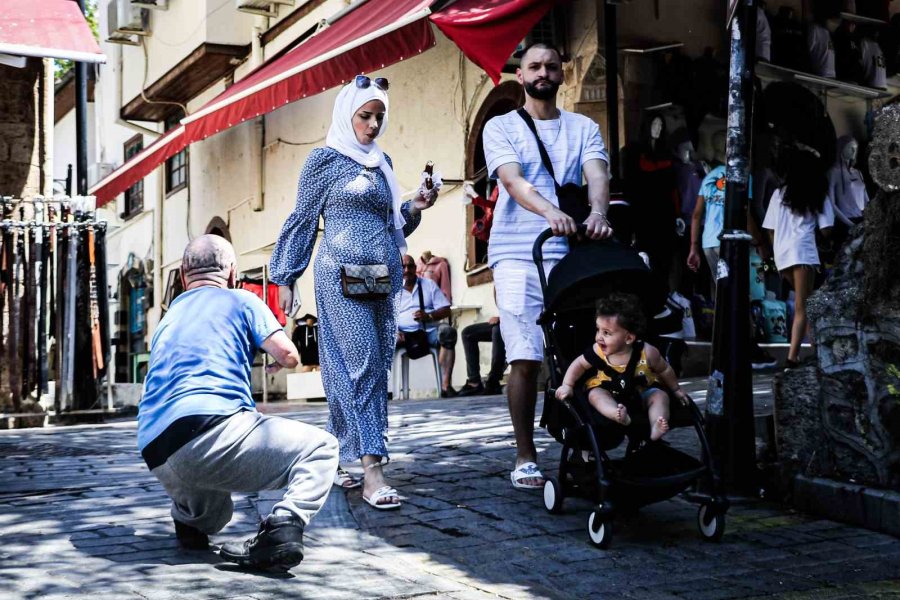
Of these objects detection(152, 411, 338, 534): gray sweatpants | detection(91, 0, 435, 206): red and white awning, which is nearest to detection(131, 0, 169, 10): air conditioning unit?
detection(91, 0, 435, 206): red and white awning

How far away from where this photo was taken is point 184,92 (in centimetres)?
2523

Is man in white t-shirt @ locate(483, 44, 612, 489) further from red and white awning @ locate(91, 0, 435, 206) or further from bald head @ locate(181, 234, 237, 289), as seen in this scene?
red and white awning @ locate(91, 0, 435, 206)

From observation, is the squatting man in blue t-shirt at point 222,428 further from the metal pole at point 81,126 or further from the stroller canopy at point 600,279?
the metal pole at point 81,126

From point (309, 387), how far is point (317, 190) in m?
11.2

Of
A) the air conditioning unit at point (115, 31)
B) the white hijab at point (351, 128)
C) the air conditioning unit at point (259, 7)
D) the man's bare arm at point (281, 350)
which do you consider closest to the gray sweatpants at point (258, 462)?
the man's bare arm at point (281, 350)

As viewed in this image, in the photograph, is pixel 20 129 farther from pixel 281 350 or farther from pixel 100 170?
→ pixel 100 170

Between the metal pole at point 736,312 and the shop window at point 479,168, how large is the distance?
8798mm

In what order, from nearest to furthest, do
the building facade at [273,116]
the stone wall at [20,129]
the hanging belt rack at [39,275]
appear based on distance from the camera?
the hanging belt rack at [39,275] → the stone wall at [20,129] → the building facade at [273,116]

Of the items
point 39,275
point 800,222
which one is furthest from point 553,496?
point 39,275

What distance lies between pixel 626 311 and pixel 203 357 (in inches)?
66.7

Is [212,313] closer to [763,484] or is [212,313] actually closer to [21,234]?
[763,484]

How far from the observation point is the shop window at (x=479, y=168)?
15000 mm

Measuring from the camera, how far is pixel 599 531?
4.95 meters

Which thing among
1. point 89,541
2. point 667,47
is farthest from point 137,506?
point 667,47
